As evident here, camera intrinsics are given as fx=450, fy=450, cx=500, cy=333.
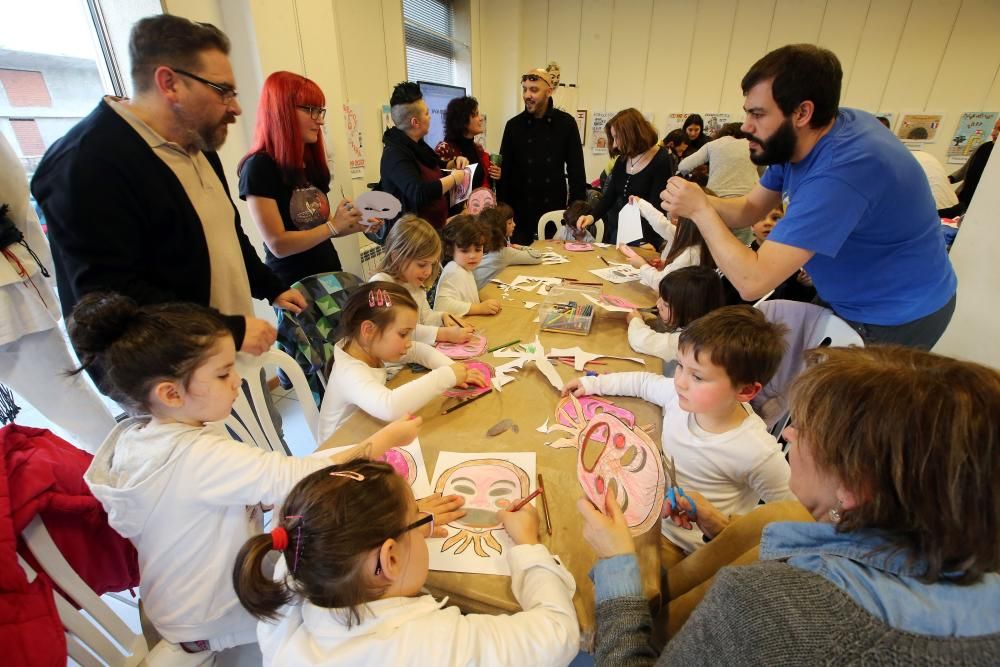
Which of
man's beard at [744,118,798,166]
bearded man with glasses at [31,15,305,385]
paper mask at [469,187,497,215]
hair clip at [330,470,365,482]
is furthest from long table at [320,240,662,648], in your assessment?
paper mask at [469,187,497,215]

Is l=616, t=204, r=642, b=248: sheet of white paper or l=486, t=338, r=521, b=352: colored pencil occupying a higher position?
l=616, t=204, r=642, b=248: sheet of white paper

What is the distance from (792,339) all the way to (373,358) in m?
1.49

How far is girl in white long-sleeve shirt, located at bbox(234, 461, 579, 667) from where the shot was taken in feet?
2.10

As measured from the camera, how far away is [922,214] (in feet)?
4.40

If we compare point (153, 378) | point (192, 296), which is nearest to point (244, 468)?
point (153, 378)

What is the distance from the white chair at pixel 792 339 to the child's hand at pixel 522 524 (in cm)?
112

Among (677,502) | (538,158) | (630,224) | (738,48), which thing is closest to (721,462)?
(677,502)

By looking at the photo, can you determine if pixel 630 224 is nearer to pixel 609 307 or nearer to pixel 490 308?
pixel 609 307

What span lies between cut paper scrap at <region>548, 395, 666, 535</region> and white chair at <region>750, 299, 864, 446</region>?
75cm

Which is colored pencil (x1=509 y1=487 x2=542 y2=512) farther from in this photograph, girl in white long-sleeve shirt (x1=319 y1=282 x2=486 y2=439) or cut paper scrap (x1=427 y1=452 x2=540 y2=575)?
girl in white long-sleeve shirt (x1=319 y1=282 x2=486 y2=439)

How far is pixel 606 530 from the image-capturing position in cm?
79

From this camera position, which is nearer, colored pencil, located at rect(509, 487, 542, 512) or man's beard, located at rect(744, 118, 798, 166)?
colored pencil, located at rect(509, 487, 542, 512)

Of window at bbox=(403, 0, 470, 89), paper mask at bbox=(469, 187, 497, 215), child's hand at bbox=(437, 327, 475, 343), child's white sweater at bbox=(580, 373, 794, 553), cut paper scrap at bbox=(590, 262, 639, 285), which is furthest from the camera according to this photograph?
window at bbox=(403, 0, 470, 89)

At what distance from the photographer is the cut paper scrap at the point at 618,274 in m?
2.48
